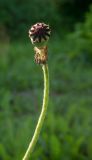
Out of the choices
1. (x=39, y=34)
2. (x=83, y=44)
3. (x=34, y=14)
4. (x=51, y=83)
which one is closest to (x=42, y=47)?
(x=39, y=34)

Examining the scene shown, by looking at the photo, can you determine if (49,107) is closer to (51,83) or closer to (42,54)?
(51,83)

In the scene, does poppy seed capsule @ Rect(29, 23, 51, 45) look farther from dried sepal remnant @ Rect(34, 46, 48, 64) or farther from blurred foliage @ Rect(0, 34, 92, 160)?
blurred foliage @ Rect(0, 34, 92, 160)

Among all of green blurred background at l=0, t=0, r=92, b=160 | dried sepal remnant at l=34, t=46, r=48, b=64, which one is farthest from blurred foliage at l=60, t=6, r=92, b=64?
dried sepal remnant at l=34, t=46, r=48, b=64

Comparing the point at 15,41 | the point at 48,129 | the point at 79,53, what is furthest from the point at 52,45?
the point at 48,129

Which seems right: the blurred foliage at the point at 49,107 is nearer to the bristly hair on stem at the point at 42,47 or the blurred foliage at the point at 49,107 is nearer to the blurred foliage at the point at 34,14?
the blurred foliage at the point at 34,14

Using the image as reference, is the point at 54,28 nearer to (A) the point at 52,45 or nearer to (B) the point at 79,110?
(A) the point at 52,45

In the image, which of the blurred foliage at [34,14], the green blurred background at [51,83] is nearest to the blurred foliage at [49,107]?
the green blurred background at [51,83]
